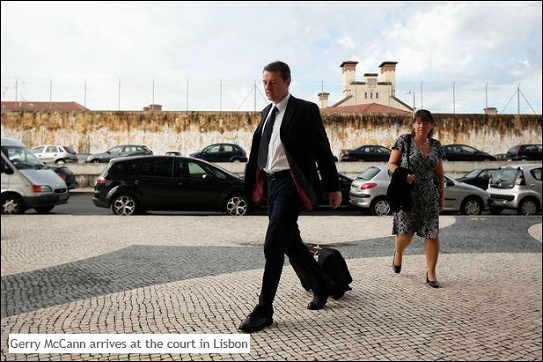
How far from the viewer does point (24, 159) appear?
579 centimetres

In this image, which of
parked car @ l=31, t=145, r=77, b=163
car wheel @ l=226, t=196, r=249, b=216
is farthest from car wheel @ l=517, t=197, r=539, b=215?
parked car @ l=31, t=145, r=77, b=163

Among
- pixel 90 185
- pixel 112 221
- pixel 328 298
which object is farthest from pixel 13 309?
pixel 112 221

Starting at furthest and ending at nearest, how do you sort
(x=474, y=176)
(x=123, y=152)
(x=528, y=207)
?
(x=123, y=152) < (x=528, y=207) < (x=474, y=176)

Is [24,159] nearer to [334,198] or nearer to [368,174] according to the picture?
[368,174]

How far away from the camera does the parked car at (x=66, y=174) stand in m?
4.97

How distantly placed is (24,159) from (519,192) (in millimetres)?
5163

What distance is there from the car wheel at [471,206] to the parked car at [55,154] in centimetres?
387

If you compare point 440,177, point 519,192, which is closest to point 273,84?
point 440,177

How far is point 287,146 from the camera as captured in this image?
1.45 m

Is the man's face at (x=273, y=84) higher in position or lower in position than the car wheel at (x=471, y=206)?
higher

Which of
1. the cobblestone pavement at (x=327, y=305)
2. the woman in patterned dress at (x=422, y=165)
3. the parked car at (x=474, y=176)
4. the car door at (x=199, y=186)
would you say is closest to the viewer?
the woman in patterned dress at (x=422, y=165)

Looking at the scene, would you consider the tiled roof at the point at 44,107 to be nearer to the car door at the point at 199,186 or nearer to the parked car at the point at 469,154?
the car door at the point at 199,186

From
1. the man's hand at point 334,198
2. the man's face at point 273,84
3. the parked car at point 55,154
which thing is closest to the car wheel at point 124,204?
the parked car at point 55,154
